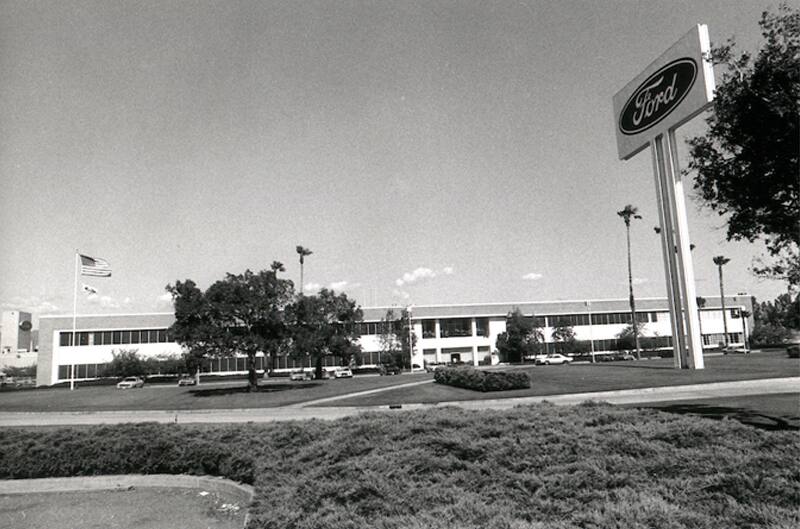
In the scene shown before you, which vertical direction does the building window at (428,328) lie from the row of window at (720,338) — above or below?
above

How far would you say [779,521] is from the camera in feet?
17.0

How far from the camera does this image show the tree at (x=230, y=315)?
130ft

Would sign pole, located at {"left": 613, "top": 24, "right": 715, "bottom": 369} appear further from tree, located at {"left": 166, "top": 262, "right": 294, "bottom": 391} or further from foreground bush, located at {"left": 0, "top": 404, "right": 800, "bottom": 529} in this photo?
tree, located at {"left": 166, "top": 262, "right": 294, "bottom": 391}

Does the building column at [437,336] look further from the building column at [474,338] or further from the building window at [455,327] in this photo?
the building column at [474,338]

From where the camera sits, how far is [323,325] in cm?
5434

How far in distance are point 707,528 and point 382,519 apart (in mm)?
3300

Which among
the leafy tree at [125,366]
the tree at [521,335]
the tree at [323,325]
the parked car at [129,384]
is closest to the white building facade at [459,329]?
the leafy tree at [125,366]

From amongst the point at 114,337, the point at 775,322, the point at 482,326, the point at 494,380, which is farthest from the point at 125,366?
the point at 775,322

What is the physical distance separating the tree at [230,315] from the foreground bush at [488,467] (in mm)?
26803

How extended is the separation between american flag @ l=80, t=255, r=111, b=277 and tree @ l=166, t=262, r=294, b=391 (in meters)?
12.3

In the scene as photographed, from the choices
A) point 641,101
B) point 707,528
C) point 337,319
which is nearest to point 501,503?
point 707,528

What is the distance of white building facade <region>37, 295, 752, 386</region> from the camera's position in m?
77.1

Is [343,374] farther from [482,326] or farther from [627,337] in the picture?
[627,337]

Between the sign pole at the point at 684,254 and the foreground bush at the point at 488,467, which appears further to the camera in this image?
the sign pole at the point at 684,254
